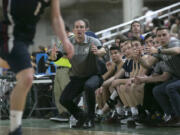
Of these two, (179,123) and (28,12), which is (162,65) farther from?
(28,12)

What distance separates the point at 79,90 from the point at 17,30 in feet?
10.6

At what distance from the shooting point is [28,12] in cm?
446

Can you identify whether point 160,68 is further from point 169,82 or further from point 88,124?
point 88,124

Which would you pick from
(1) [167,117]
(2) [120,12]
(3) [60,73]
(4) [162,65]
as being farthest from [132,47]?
(2) [120,12]

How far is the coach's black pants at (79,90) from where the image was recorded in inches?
287

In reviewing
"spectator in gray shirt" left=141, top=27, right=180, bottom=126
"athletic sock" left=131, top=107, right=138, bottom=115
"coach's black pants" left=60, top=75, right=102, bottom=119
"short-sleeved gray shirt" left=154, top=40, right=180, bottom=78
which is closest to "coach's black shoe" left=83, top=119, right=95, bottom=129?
"coach's black pants" left=60, top=75, right=102, bottom=119

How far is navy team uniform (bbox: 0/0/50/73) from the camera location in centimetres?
438

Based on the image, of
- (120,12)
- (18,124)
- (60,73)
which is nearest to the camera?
(18,124)

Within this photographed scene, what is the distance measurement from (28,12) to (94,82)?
10.0 ft

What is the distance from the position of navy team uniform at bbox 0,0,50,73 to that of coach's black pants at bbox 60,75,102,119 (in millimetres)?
2924

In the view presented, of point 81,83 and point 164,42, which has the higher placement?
point 164,42

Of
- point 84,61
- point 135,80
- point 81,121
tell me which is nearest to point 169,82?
point 135,80

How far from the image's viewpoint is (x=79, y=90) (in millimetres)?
7520

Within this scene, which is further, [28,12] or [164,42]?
[164,42]
